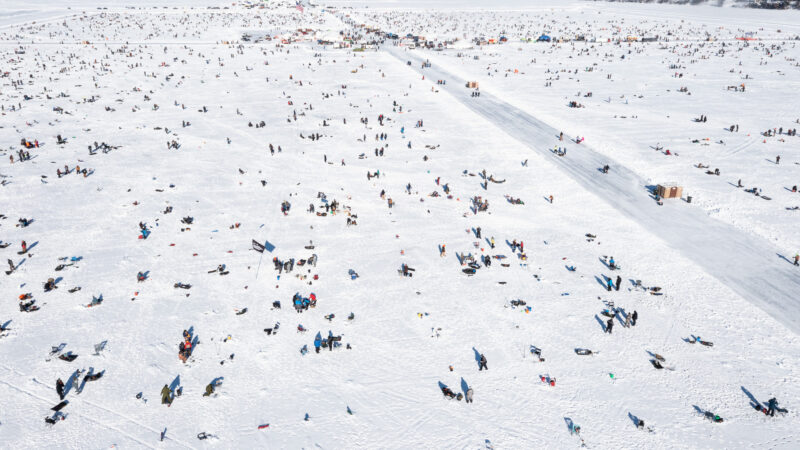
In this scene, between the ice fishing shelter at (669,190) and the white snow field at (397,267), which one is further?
the ice fishing shelter at (669,190)

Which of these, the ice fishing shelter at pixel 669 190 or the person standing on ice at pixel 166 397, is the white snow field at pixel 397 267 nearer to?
the person standing on ice at pixel 166 397

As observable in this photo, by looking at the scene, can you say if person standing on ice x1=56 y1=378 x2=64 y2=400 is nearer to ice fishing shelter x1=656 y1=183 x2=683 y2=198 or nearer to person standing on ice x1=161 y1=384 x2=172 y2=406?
person standing on ice x1=161 y1=384 x2=172 y2=406

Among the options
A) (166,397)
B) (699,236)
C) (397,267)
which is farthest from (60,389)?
(699,236)

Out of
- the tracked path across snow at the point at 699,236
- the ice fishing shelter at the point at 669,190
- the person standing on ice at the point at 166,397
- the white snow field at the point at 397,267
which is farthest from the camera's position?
the ice fishing shelter at the point at 669,190

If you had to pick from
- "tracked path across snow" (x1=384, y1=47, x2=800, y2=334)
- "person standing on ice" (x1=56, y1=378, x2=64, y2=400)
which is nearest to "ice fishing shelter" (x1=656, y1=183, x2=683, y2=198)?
"tracked path across snow" (x1=384, y1=47, x2=800, y2=334)

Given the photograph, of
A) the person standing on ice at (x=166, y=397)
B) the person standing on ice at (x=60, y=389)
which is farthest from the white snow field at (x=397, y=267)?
the person standing on ice at (x=166, y=397)

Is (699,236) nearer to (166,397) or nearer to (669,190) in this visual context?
(669,190)

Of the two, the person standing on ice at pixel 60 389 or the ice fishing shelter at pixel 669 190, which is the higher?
the ice fishing shelter at pixel 669 190
